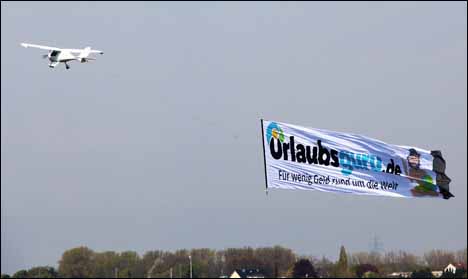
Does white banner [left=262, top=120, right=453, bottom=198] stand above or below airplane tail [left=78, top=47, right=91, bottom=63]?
below

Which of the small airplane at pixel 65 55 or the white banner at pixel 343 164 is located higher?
the small airplane at pixel 65 55

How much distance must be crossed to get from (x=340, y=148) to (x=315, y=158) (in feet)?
5.49

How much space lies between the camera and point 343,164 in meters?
37.6

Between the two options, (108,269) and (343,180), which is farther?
(108,269)

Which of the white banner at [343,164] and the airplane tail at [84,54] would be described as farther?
the airplane tail at [84,54]

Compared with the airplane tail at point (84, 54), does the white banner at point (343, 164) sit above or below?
below

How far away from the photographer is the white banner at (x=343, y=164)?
114ft

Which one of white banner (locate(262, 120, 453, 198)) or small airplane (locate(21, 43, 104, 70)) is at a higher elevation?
small airplane (locate(21, 43, 104, 70))

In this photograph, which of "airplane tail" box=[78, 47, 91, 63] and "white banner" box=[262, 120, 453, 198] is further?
"airplane tail" box=[78, 47, 91, 63]

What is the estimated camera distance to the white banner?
3488cm

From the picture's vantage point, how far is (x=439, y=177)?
40.8 metres

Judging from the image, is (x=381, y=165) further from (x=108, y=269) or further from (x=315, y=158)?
(x=108, y=269)

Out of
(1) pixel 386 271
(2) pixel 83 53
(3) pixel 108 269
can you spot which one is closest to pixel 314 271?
(1) pixel 386 271

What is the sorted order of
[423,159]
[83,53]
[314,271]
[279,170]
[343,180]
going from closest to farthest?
[279,170], [343,180], [423,159], [83,53], [314,271]
